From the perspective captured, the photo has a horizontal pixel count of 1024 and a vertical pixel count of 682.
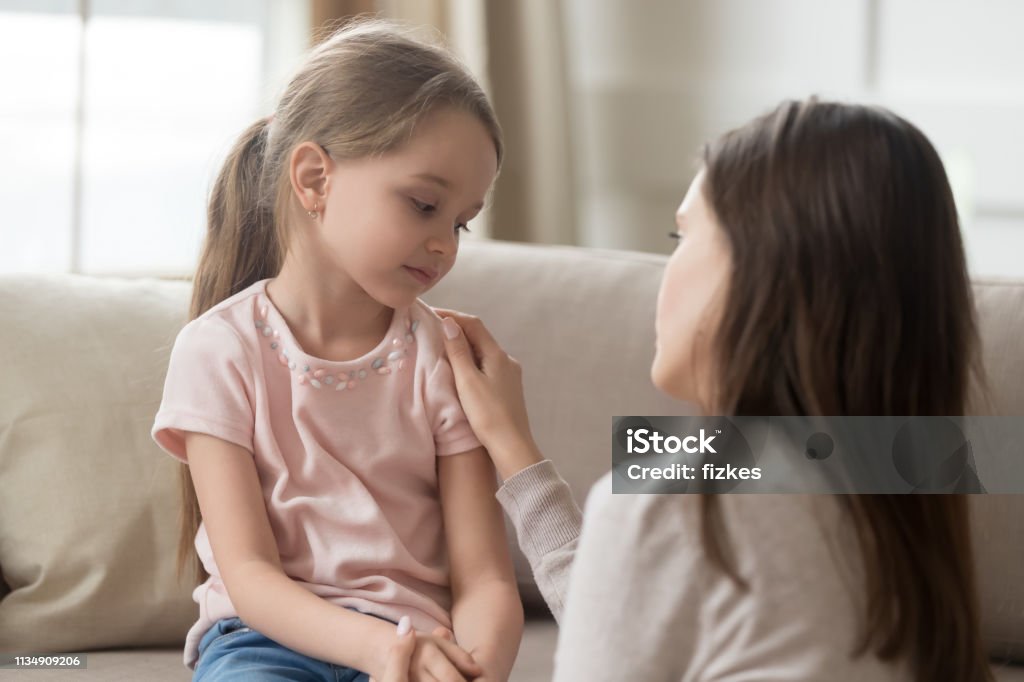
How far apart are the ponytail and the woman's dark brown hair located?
594 millimetres

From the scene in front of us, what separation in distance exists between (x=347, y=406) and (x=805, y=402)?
0.53 m

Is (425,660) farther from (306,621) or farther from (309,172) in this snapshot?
(309,172)

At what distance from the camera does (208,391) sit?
1189 millimetres

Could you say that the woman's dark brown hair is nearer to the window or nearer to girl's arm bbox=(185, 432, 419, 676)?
girl's arm bbox=(185, 432, 419, 676)

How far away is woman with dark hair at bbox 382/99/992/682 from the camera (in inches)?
33.5

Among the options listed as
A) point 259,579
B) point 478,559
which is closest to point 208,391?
point 259,579

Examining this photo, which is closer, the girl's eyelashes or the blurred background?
the girl's eyelashes

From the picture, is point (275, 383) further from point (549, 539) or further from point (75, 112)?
point (75, 112)

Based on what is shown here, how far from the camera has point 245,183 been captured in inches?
51.9

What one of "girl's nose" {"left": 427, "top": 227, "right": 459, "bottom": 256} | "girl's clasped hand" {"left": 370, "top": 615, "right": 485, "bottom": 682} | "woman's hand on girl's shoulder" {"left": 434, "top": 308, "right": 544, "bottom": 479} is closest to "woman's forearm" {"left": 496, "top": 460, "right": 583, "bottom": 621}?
"woman's hand on girl's shoulder" {"left": 434, "top": 308, "right": 544, "bottom": 479}

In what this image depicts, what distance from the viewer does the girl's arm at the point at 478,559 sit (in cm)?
119

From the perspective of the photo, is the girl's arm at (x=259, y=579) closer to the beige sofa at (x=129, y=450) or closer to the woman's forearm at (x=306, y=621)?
the woman's forearm at (x=306, y=621)

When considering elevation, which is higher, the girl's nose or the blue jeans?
the girl's nose

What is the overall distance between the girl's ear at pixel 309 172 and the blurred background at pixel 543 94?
876 millimetres
